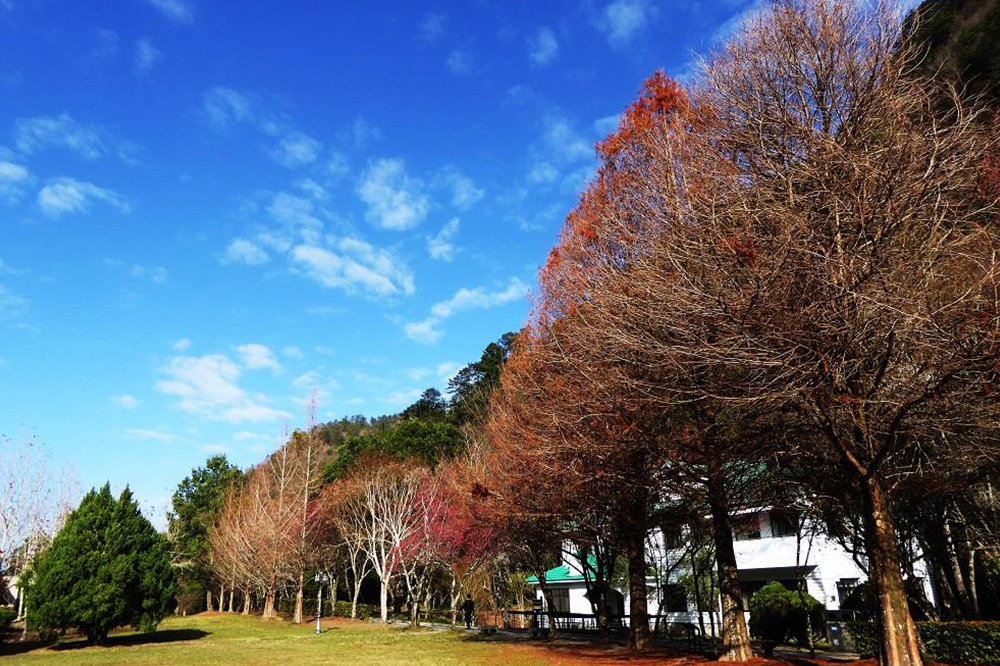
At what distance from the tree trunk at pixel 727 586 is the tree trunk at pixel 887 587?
130 inches

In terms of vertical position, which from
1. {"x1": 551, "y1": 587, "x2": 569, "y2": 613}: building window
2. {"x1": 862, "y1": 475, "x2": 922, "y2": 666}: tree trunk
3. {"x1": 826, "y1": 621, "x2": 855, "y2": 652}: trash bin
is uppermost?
{"x1": 862, "y1": 475, "x2": 922, "y2": 666}: tree trunk

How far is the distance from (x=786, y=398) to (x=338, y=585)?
49119 mm

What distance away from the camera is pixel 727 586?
1355cm

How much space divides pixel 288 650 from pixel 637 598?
11385 mm

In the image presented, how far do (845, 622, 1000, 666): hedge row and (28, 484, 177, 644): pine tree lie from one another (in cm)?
2441

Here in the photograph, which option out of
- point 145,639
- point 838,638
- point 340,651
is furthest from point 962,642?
point 145,639

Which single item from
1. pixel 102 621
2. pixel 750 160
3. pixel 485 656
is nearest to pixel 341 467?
pixel 102 621

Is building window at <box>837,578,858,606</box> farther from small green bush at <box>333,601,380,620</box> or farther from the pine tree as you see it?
the pine tree

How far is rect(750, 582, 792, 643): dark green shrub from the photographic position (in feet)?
71.6

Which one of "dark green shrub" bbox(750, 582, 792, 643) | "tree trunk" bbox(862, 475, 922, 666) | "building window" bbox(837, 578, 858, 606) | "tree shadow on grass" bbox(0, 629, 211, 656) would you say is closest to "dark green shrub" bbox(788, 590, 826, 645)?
"dark green shrub" bbox(750, 582, 792, 643)

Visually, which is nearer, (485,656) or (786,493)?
(786,493)

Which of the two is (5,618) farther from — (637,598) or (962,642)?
(962,642)

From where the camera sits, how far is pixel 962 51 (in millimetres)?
35812

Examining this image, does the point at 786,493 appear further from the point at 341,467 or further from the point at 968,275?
the point at 341,467
